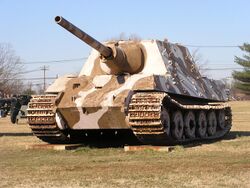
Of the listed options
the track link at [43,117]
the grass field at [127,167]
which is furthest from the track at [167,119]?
the track link at [43,117]

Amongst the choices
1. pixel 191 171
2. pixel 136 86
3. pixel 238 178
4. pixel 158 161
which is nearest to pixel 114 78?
pixel 136 86

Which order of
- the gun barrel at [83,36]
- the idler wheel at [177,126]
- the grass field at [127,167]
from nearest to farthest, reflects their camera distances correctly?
the grass field at [127,167] → the gun barrel at [83,36] → the idler wheel at [177,126]

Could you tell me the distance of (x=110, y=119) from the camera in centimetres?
1504

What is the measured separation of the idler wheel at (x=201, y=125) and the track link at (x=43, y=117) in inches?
165

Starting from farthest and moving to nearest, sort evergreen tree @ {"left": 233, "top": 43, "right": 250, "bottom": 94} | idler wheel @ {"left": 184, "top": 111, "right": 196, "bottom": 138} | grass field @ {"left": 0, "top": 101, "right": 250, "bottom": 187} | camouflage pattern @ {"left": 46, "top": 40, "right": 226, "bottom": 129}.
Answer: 1. evergreen tree @ {"left": 233, "top": 43, "right": 250, "bottom": 94}
2. idler wheel @ {"left": 184, "top": 111, "right": 196, "bottom": 138}
3. camouflage pattern @ {"left": 46, "top": 40, "right": 226, "bottom": 129}
4. grass field @ {"left": 0, "top": 101, "right": 250, "bottom": 187}

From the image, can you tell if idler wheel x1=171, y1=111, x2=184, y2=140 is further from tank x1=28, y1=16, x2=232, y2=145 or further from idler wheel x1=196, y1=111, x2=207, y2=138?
idler wheel x1=196, y1=111, x2=207, y2=138

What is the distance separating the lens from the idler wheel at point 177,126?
1588cm

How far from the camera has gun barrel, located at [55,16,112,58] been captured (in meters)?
14.0

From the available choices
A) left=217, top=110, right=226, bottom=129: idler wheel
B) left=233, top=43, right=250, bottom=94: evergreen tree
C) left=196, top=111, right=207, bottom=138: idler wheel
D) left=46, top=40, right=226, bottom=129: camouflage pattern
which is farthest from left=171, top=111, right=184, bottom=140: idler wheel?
left=233, top=43, right=250, bottom=94: evergreen tree

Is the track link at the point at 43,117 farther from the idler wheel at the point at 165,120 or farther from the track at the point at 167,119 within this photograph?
the idler wheel at the point at 165,120

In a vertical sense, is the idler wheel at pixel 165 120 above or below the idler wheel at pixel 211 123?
above

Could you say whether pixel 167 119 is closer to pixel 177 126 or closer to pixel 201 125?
pixel 177 126

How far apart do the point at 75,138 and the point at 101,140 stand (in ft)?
4.31

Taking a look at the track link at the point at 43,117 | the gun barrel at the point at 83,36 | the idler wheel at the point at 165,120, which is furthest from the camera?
A: the track link at the point at 43,117
